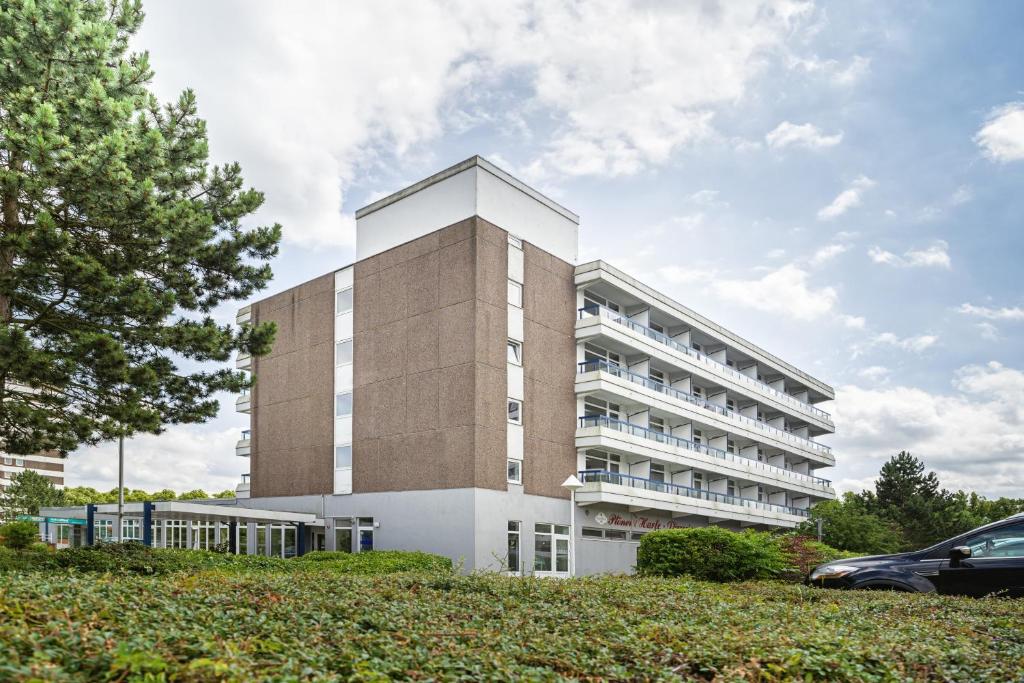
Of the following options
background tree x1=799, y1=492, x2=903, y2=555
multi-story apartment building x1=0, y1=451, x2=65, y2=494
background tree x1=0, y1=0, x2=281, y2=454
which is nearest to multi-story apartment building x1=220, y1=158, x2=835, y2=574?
background tree x1=799, y1=492, x2=903, y2=555

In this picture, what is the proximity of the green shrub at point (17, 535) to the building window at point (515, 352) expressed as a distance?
19.3 metres

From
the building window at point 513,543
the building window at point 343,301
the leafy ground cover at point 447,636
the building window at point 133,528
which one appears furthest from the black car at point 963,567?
the building window at point 133,528

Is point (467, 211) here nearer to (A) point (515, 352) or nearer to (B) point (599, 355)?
(A) point (515, 352)

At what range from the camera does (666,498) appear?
41094 mm

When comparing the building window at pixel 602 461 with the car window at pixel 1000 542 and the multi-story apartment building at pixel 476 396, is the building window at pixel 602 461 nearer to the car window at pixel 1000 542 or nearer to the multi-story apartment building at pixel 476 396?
the multi-story apartment building at pixel 476 396

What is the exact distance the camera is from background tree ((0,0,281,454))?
56.3ft

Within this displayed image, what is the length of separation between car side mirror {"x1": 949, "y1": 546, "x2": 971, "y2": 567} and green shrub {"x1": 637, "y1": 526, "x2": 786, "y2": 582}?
7.06 m

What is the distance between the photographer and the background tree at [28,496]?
78.9m

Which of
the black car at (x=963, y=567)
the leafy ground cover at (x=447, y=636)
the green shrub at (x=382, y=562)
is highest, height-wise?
the leafy ground cover at (x=447, y=636)

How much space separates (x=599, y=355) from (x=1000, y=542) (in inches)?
1125

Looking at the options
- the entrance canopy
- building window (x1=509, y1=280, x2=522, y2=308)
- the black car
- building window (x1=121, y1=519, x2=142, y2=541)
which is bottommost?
building window (x1=121, y1=519, x2=142, y2=541)

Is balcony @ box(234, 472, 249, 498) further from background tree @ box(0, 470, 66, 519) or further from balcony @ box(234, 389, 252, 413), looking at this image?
background tree @ box(0, 470, 66, 519)

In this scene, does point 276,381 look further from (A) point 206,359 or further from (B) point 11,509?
(B) point 11,509

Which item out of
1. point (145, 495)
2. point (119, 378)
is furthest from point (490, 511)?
point (145, 495)
